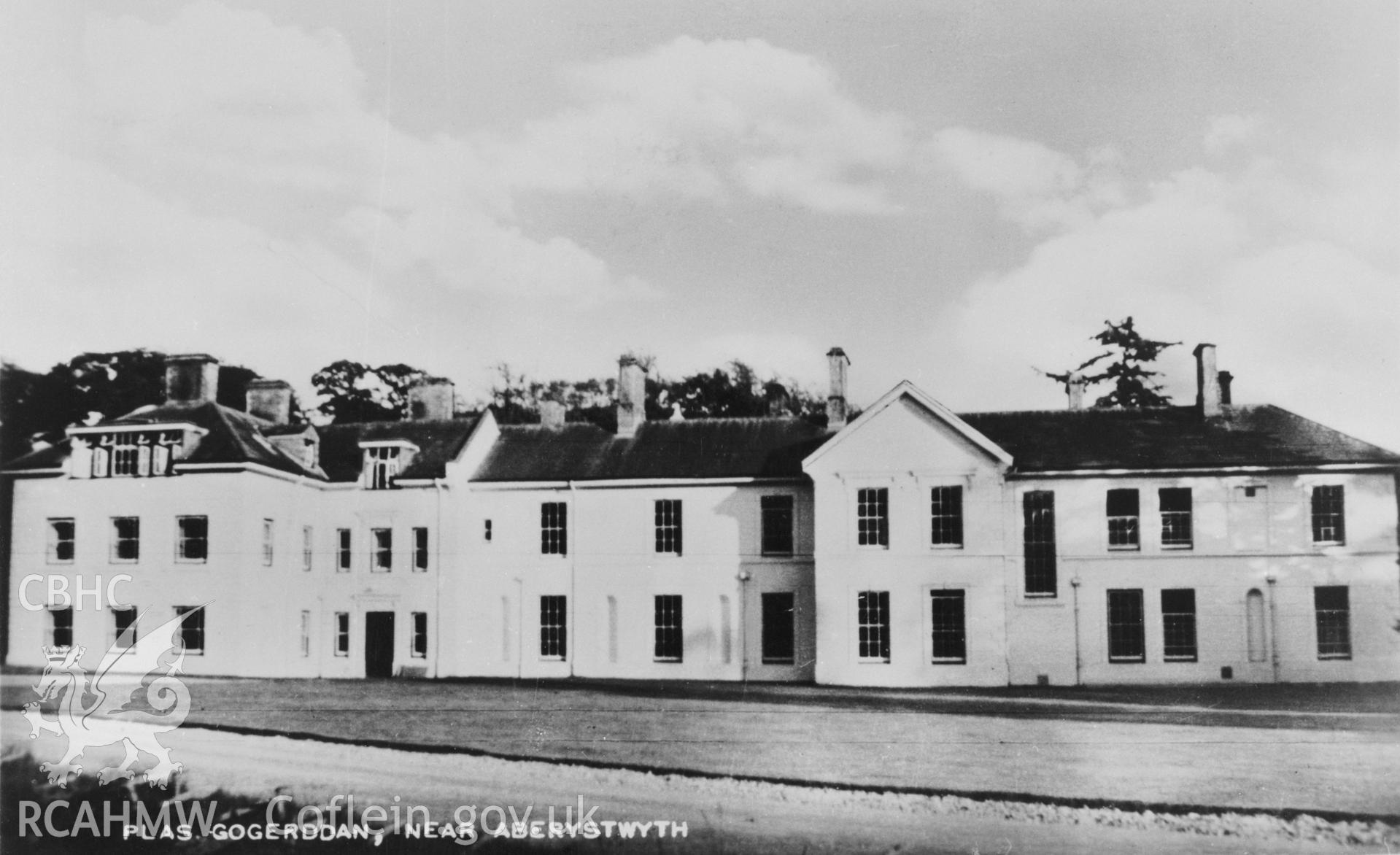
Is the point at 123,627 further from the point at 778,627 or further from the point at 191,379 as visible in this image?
the point at 778,627

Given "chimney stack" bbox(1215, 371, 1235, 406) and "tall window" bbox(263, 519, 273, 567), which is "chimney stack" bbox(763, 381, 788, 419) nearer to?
"chimney stack" bbox(1215, 371, 1235, 406)

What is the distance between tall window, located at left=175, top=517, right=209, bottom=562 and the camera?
14.2 m

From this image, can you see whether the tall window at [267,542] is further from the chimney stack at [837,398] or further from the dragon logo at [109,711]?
the chimney stack at [837,398]

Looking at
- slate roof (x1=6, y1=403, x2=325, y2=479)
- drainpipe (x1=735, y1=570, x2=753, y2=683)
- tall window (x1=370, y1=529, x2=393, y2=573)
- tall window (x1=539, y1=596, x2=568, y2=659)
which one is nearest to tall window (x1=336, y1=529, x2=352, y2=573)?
tall window (x1=370, y1=529, x2=393, y2=573)

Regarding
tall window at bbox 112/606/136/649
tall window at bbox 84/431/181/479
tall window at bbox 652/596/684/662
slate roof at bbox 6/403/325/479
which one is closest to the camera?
tall window at bbox 112/606/136/649

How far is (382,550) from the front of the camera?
16266 millimetres

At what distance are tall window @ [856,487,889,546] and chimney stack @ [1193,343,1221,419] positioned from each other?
5869mm

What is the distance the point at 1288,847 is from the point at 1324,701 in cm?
492

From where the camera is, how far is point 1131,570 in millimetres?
18328

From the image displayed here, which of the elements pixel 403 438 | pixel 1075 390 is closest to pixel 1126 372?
pixel 1075 390

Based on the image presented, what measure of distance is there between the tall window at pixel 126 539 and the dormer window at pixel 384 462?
391 cm

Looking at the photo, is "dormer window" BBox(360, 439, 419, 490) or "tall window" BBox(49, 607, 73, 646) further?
"dormer window" BBox(360, 439, 419, 490)

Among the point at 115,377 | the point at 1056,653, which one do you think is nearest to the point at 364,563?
the point at 115,377

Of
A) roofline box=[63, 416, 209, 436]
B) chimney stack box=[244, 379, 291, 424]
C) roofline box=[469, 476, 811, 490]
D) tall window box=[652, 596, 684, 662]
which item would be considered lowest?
tall window box=[652, 596, 684, 662]
